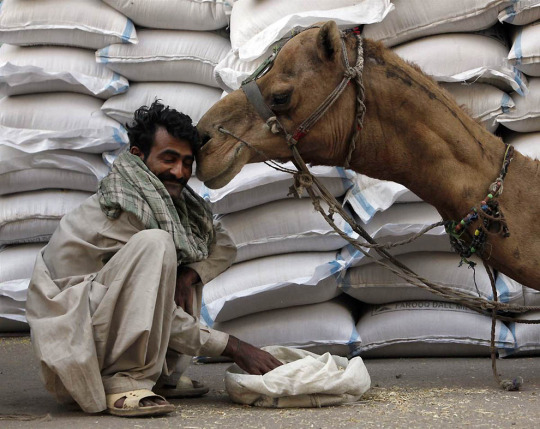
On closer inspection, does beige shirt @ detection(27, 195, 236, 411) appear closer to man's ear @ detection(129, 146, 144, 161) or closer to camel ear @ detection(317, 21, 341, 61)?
man's ear @ detection(129, 146, 144, 161)

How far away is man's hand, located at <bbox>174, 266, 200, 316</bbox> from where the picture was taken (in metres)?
3.79

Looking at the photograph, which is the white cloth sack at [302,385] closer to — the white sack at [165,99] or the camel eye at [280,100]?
the camel eye at [280,100]

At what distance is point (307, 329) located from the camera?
492cm

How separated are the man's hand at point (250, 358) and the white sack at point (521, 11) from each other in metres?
2.37

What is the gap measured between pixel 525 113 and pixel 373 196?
0.94 metres

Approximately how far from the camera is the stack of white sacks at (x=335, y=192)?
15.7 ft

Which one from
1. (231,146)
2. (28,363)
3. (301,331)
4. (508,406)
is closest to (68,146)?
(28,363)

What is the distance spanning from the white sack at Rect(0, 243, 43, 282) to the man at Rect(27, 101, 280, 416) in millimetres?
1929

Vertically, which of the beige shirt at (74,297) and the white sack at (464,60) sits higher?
the white sack at (464,60)

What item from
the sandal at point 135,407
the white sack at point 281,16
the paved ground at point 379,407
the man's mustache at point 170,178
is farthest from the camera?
the white sack at point 281,16

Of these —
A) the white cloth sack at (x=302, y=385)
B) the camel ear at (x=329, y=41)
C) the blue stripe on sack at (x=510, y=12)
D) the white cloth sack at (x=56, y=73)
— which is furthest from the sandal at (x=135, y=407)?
the blue stripe on sack at (x=510, y=12)

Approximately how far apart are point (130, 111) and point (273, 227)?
1202 mm

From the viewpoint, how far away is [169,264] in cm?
343

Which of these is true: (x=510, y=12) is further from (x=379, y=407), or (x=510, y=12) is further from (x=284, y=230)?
(x=379, y=407)
